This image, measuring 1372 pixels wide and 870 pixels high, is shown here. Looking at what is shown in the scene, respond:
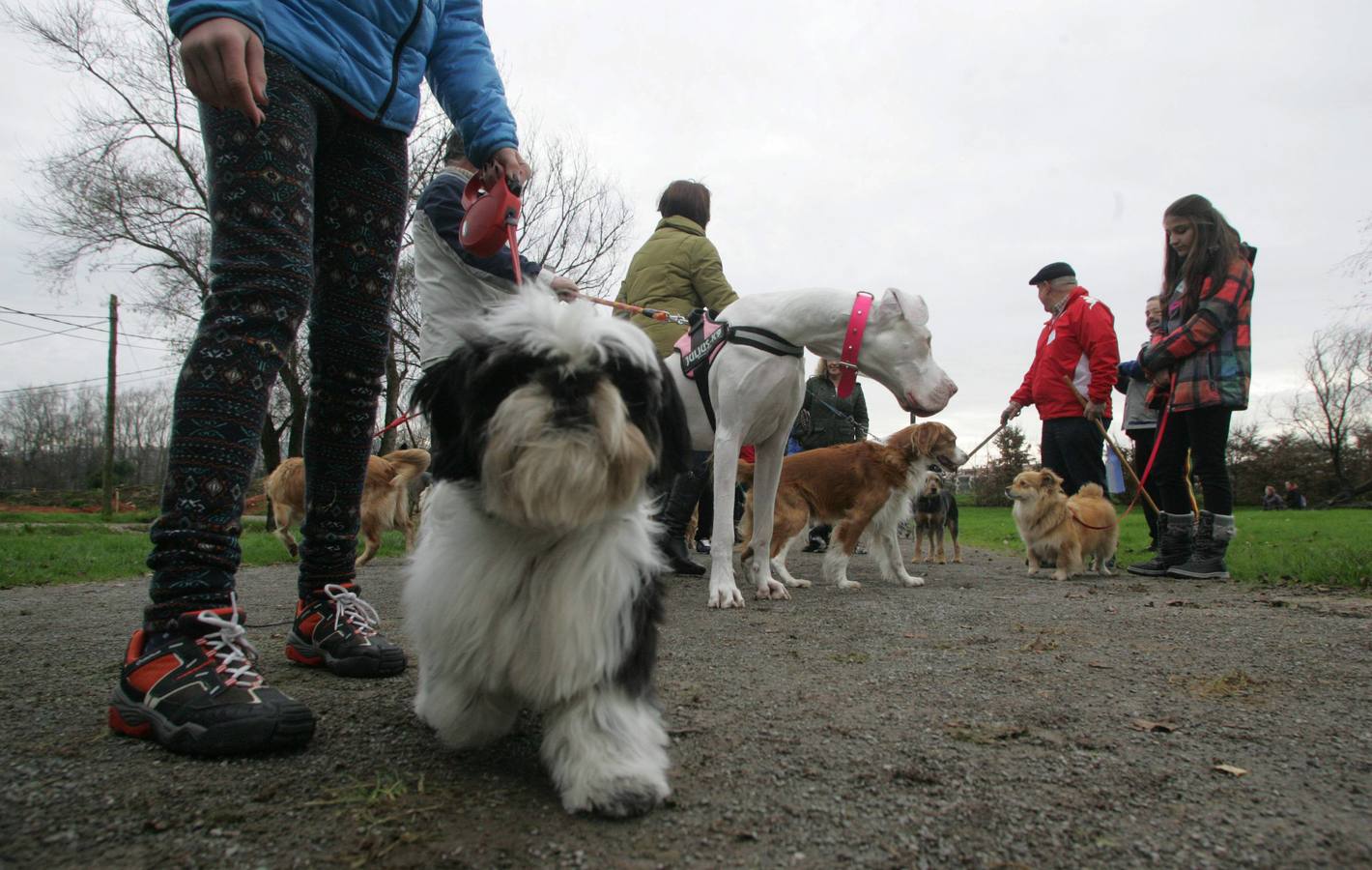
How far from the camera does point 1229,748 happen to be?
1.89 m

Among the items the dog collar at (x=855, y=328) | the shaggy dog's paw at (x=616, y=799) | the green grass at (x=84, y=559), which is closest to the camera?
the shaggy dog's paw at (x=616, y=799)

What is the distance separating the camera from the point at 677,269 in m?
5.66

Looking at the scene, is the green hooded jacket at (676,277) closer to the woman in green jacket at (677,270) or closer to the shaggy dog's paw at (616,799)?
the woman in green jacket at (677,270)

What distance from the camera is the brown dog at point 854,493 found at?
6.56 m

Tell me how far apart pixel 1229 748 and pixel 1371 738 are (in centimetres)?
43

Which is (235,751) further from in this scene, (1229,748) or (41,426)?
(41,426)

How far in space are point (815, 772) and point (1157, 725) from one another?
3.44 ft

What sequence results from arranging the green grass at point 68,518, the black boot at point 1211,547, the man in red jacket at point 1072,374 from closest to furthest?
1. the black boot at point 1211,547
2. the man in red jacket at point 1072,374
3. the green grass at point 68,518

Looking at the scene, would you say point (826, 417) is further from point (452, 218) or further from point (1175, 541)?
point (452, 218)

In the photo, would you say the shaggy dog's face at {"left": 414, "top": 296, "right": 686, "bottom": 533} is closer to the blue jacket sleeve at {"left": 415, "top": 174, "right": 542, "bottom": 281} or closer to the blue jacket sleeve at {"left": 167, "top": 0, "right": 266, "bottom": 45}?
the blue jacket sleeve at {"left": 167, "top": 0, "right": 266, "bottom": 45}

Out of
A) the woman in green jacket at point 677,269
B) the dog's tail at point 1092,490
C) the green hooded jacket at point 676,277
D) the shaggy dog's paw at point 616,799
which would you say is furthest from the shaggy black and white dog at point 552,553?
the dog's tail at point 1092,490

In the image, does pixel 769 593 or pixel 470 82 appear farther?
pixel 769 593

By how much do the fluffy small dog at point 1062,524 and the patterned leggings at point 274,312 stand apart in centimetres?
653

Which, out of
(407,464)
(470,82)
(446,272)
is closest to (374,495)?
(407,464)
